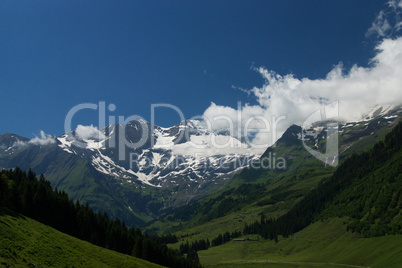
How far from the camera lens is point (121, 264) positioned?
79.9m

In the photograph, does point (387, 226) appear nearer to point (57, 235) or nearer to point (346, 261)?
point (346, 261)

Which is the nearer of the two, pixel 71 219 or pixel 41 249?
pixel 41 249

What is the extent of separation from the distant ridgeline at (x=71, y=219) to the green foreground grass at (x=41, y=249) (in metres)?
21.2

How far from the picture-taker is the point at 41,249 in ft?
209

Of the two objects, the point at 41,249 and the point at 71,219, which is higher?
the point at 71,219

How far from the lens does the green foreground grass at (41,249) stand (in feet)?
181

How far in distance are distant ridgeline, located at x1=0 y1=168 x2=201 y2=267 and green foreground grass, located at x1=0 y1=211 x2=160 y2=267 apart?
→ 21185 mm

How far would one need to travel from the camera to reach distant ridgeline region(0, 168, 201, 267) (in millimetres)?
99875

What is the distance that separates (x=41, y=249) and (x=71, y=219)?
53.3 metres

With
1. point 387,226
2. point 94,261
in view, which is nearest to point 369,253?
point 387,226

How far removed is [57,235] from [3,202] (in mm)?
20716

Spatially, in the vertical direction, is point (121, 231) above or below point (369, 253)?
above

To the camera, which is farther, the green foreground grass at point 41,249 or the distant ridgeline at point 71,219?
the distant ridgeline at point 71,219

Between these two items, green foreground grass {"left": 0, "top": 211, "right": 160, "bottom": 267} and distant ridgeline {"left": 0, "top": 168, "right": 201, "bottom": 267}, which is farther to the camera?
distant ridgeline {"left": 0, "top": 168, "right": 201, "bottom": 267}
